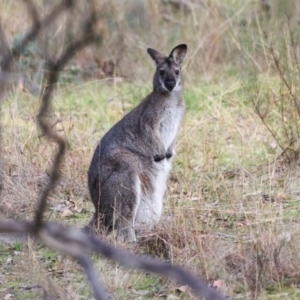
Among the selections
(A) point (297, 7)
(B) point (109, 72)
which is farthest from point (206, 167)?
(B) point (109, 72)

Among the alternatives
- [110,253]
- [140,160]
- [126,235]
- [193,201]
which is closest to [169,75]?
[140,160]

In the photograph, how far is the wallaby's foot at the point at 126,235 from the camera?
199 inches

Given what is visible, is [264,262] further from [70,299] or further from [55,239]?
[55,239]

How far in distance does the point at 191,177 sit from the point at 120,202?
58.7 inches

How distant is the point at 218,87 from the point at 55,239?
757 cm

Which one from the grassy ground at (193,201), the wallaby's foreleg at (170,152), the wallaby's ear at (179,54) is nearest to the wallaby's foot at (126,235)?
the grassy ground at (193,201)

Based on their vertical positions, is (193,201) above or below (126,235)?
above

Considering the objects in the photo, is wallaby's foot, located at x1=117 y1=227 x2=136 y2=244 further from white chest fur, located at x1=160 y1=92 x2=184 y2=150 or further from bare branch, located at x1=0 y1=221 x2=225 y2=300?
bare branch, located at x1=0 y1=221 x2=225 y2=300

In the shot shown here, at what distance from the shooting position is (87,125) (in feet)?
27.0

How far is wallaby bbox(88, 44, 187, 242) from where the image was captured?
5199 mm

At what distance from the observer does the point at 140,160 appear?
5.59m

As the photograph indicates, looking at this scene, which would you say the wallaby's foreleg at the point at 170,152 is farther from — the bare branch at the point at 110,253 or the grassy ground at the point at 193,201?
the bare branch at the point at 110,253

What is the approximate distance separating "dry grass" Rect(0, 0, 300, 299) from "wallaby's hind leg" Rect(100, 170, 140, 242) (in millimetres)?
270

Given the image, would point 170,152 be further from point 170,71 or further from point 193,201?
point 170,71
